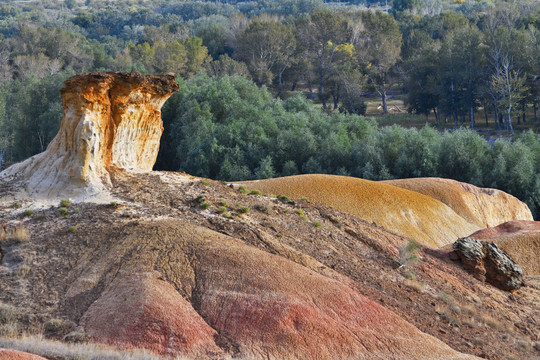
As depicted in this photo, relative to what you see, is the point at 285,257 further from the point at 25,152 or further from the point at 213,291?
the point at 25,152

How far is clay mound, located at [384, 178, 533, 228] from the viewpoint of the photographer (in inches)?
1582

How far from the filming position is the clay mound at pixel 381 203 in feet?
114

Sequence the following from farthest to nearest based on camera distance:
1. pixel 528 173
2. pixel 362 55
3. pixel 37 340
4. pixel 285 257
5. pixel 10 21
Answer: pixel 10 21
pixel 362 55
pixel 528 173
pixel 285 257
pixel 37 340

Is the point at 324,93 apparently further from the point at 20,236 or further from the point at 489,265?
the point at 20,236

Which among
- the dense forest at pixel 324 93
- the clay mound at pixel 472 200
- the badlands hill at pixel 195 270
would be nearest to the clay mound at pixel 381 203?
the clay mound at pixel 472 200

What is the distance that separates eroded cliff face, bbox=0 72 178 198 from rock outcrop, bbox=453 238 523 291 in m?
13.2

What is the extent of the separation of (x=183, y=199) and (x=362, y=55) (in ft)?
286

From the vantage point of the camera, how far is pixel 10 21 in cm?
15938

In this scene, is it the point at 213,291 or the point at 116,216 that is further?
the point at 116,216

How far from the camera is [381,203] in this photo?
117 feet

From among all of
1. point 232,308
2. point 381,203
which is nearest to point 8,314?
point 232,308

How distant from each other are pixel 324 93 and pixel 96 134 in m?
81.9

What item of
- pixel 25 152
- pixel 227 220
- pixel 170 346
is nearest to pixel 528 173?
pixel 227 220

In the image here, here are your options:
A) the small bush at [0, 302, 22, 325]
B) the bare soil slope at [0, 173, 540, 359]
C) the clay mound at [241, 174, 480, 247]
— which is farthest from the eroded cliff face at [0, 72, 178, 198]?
the clay mound at [241, 174, 480, 247]
